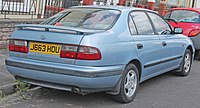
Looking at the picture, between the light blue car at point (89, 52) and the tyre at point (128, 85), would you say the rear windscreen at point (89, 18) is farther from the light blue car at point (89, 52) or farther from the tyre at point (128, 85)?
the tyre at point (128, 85)

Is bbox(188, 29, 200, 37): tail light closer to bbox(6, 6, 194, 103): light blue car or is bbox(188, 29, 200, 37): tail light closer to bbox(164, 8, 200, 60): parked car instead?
bbox(164, 8, 200, 60): parked car

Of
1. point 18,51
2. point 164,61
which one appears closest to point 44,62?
point 18,51

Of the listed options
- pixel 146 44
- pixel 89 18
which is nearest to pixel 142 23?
pixel 146 44

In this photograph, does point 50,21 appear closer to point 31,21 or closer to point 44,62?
point 44,62

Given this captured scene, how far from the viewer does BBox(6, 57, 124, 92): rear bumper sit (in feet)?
13.8

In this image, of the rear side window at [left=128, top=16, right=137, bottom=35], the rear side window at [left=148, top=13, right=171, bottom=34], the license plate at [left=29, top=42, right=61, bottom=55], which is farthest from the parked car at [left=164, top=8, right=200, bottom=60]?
the license plate at [left=29, top=42, right=61, bottom=55]

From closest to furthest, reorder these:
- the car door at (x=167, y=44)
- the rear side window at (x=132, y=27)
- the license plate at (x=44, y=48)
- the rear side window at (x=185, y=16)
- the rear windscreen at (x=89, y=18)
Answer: the license plate at (x=44, y=48) < the rear windscreen at (x=89, y=18) < the rear side window at (x=132, y=27) < the car door at (x=167, y=44) < the rear side window at (x=185, y=16)

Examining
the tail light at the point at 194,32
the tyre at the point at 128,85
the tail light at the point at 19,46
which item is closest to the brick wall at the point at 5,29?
the tail light at the point at 19,46

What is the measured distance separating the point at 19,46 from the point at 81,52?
1.05 metres

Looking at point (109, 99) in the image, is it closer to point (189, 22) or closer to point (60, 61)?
point (60, 61)

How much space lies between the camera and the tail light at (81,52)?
13.9 ft

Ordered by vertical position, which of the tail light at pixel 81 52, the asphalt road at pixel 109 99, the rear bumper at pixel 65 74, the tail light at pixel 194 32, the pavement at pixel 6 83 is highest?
the tail light at pixel 81 52

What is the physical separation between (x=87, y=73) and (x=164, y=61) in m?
2.31

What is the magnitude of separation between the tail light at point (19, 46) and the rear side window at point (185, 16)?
6509 millimetres
